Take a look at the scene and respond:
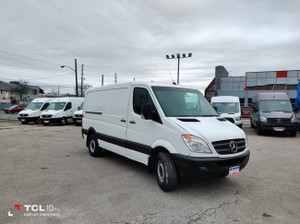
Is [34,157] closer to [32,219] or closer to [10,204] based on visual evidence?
[10,204]

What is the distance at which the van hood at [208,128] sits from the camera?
3928 mm

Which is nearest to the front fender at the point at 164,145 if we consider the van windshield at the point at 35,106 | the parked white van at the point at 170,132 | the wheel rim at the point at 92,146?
the parked white van at the point at 170,132

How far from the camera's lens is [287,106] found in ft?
40.3

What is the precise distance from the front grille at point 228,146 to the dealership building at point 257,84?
37.2m

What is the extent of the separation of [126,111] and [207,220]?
3.05 meters

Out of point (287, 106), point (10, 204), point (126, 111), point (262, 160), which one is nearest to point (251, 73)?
point (287, 106)

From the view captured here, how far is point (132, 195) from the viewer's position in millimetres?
4086

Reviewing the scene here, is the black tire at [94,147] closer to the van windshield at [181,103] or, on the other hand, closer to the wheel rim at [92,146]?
the wheel rim at [92,146]

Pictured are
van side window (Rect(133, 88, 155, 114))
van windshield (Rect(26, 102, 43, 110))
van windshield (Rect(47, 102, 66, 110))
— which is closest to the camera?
van side window (Rect(133, 88, 155, 114))

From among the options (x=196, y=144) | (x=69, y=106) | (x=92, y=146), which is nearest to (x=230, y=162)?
(x=196, y=144)

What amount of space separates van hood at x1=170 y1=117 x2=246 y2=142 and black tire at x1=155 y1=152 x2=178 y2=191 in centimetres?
66

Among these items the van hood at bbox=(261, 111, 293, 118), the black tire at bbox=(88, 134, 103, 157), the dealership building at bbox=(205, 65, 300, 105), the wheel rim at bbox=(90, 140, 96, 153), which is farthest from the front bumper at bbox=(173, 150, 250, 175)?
the dealership building at bbox=(205, 65, 300, 105)

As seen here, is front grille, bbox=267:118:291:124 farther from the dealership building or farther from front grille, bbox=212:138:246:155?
the dealership building

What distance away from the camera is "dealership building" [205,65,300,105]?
36875mm
